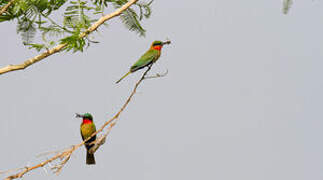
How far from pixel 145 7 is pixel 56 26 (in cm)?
40

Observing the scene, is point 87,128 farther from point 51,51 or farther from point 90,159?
point 51,51

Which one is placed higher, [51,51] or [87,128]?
[51,51]

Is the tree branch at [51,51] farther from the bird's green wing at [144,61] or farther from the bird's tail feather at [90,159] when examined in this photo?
the bird's tail feather at [90,159]

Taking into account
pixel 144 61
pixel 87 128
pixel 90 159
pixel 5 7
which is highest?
pixel 5 7

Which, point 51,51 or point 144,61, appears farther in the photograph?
point 144,61

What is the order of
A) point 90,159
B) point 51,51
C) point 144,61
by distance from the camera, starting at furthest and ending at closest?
1. point 90,159
2. point 144,61
3. point 51,51

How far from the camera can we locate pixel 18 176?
1.32 metres

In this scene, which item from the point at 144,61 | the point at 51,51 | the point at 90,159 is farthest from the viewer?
the point at 90,159

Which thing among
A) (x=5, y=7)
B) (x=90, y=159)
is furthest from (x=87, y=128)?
(x=5, y=7)

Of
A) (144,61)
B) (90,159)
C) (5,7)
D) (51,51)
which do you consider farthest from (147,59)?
(90,159)

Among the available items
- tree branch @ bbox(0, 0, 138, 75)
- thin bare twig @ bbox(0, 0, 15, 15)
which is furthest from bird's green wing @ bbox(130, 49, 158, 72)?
thin bare twig @ bbox(0, 0, 15, 15)

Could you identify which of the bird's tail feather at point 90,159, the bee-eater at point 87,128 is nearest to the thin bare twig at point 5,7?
the bee-eater at point 87,128

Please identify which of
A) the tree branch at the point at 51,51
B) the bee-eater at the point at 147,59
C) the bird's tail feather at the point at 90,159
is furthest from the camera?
the bird's tail feather at the point at 90,159

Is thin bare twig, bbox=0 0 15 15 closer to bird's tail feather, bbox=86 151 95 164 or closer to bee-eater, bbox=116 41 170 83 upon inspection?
bee-eater, bbox=116 41 170 83
